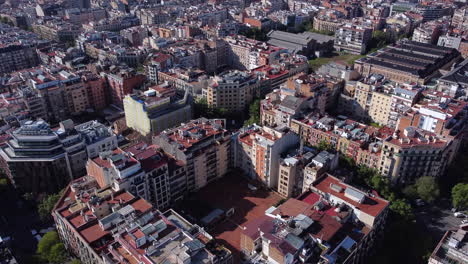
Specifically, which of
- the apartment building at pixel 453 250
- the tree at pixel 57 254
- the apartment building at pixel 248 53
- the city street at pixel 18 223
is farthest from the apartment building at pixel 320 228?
the apartment building at pixel 248 53

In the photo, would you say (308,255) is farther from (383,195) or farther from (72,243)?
(72,243)

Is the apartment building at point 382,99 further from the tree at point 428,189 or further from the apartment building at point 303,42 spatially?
the apartment building at point 303,42

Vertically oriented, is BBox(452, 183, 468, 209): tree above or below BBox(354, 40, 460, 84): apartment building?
below

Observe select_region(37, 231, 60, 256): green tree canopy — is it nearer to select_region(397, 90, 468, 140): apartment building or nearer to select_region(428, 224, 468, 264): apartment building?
select_region(428, 224, 468, 264): apartment building

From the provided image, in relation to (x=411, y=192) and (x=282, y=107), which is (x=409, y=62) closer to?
(x=282, y=107)

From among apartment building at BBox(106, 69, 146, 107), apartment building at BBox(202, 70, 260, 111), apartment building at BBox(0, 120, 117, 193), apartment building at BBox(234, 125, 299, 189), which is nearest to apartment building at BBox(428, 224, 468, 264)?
apartment building at BBox(234, 125, 299, 189)

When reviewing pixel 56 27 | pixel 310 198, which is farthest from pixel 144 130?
pixel 56 27

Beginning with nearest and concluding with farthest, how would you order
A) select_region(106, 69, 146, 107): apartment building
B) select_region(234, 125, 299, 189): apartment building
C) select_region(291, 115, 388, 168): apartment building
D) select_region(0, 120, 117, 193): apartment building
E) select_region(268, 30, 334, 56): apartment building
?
1. select_region(234, 125, 299, 189): apartment building
2. select_region(0, 120, 117, 193): apartment building
3. select_region(291, 115, 388, 168): apartment building
4. select_region(106, 69, 146, 107): apartment building
5. select_region(268, 30, 334, 56): apartment building
